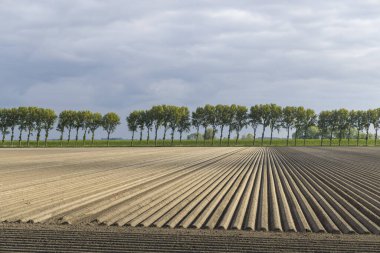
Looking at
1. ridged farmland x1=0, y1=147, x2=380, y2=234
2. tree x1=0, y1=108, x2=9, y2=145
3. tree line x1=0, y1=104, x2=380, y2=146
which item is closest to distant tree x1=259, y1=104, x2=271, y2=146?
tree line x1=0, y1=104, x2=380, y2=146

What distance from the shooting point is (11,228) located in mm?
10102

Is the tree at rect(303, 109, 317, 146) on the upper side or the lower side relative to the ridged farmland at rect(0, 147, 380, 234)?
upper

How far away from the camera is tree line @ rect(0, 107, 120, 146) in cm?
10469

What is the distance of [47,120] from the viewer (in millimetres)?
106000

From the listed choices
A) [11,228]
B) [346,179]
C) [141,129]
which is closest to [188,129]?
[141,129]

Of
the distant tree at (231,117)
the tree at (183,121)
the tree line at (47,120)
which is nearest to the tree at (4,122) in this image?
the tree line at (47,120)

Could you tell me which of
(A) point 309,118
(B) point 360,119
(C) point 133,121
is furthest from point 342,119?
(C) point 133,121

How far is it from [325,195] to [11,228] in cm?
981

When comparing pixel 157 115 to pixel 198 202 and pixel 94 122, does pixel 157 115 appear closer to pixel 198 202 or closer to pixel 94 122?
pixel 94 122

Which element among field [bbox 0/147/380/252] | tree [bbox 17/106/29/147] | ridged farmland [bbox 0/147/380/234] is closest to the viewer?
field [bbox 0/147/380/252]

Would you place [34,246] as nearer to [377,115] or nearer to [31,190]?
[31,190]

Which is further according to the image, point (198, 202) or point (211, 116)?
point (211, 116)

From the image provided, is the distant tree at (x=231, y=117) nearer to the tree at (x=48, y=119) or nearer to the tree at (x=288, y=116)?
the tree at (x=288, y=116)

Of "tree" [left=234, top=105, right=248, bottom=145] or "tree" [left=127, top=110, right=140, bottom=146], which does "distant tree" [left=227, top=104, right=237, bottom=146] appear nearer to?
"tree" [left=234, top=105, right=248, bottom=145]
